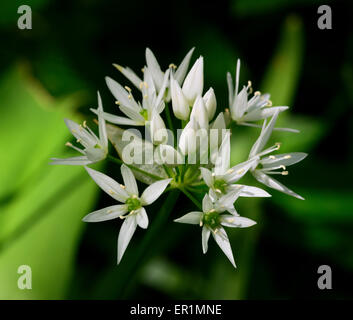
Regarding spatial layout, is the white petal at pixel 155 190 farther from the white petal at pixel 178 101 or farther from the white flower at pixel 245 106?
the white flower at pixel 245 106

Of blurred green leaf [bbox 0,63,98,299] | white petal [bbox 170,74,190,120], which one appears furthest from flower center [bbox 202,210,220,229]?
blurred green leaf [bbox 0,63,98,299]

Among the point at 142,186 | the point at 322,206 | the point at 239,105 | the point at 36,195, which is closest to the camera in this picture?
the point at 239,105

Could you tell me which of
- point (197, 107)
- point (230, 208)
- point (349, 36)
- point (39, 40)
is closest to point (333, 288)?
point (230, 208)

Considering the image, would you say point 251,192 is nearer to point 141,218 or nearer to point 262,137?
point 262,137

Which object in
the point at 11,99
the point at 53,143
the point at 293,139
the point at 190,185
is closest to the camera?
→ the point at 190,185

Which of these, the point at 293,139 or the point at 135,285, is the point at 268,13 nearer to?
the point at 293,139

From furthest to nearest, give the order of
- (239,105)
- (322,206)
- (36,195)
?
1. (322,206)
2. (36,195)
3. (239,105)

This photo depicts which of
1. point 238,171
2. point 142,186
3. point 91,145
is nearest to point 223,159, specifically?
point 238,171
